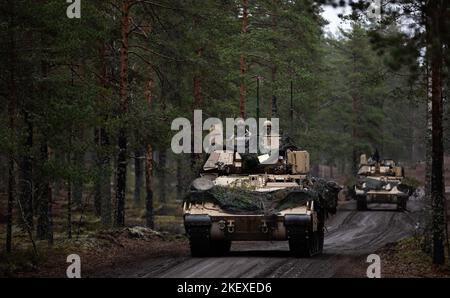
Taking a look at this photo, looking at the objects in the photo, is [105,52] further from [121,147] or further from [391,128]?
[391,128]

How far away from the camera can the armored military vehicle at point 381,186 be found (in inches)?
1315

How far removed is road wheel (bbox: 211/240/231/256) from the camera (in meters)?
17.1

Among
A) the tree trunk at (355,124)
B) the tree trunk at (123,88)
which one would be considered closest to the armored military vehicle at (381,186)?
the tree trunk at (355,124)

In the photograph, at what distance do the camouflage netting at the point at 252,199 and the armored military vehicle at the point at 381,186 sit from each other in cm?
1745

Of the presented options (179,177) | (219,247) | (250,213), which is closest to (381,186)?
(179,177)

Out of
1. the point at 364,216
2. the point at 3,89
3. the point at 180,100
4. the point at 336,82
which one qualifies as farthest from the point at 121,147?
the point at 336,82

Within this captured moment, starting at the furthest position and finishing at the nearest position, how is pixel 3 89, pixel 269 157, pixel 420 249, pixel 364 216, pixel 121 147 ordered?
pixel 364 216
pixel 121 147
pixel 269 157
pixel 420 249
pixel 3 89

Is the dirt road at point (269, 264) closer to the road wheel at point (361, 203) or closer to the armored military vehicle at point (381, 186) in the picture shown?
the armored military vehicle at point (381, 186)

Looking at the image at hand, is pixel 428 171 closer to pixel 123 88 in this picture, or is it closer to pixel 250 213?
pixel 250 213

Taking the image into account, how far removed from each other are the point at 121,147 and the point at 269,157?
4.60 meters

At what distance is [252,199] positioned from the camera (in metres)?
16.2

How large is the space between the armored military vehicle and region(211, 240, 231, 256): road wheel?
1699 cm

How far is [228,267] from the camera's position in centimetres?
1432

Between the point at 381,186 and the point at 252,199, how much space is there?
1852 cm
